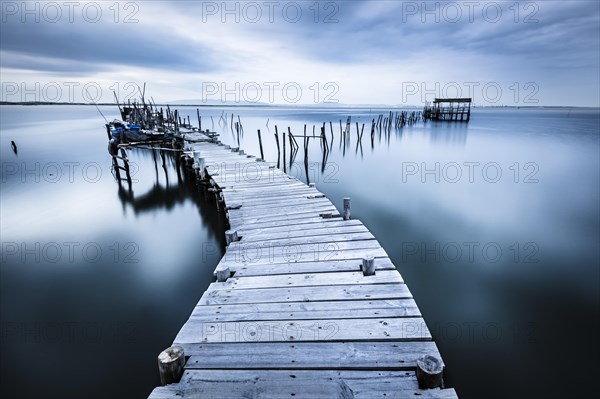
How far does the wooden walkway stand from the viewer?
3.20m

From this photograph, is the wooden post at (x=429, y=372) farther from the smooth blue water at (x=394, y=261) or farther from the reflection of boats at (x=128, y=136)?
the reflection of boats at (x=128, y=136)

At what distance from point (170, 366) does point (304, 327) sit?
165 cm

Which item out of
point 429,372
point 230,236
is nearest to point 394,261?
point 230,236

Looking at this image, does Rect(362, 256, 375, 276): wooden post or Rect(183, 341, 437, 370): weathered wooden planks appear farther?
Rect(362, 256, 375, 276): wooden post

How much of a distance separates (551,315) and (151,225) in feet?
44.2

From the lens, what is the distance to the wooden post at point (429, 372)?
296cm

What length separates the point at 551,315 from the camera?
6.94 m

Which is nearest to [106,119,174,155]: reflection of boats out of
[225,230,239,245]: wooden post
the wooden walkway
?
[225,230,239,245]: wooden post

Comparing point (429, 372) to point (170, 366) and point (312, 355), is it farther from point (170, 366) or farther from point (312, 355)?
point (170, 366)

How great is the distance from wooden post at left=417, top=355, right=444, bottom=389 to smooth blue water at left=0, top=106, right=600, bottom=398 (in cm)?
303

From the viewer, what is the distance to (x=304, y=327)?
4.04 meters

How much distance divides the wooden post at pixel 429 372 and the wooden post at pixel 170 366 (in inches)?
99.6

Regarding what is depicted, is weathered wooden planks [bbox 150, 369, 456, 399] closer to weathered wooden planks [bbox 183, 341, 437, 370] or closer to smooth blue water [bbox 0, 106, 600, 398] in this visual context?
weathered wooden planks [bbox 183, 341, 437, 370]

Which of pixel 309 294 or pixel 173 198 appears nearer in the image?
pixel 309 294
